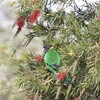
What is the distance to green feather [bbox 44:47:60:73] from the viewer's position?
306cm

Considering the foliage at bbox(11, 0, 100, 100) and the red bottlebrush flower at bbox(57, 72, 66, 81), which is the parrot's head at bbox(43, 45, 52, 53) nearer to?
the foliage at bbox(11, 0, 100, 100)

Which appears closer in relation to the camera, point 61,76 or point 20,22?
point 61,76

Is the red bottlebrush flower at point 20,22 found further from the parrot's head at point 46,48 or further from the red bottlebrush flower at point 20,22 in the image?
the parrot's head at point 46,48

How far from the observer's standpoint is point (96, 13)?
3.16m

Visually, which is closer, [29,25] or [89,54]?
[89,54]

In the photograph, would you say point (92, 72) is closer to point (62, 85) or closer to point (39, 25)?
point (62, 85)

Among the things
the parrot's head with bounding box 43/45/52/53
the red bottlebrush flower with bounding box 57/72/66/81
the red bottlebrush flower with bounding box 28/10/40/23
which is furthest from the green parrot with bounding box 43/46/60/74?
the red bottlebrush flower with bounding box 28/10/40/23

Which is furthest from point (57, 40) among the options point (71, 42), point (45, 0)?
point (45, 0)

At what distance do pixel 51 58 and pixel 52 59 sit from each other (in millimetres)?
13

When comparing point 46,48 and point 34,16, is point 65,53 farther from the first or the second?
point 34,16

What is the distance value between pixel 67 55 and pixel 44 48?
0.98 feet

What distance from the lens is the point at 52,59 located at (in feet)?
10.1

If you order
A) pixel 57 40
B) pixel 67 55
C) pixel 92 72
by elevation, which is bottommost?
pixel 92 72

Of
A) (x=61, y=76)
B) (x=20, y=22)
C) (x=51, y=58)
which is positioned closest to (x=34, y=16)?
(x=20, y=22)
